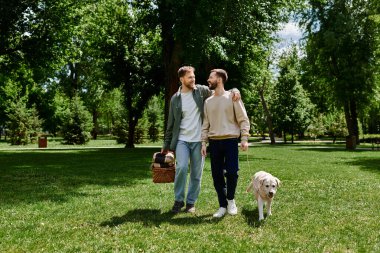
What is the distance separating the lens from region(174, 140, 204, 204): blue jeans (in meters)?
7.34

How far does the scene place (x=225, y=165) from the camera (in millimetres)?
7242

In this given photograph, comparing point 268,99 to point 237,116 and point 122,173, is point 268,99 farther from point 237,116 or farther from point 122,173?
point 237,116

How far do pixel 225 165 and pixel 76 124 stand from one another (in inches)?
1494

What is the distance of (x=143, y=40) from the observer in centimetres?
3406

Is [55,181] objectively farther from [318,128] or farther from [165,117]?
[318,128]

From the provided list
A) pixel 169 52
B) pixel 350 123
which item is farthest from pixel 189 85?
pixel 350 123

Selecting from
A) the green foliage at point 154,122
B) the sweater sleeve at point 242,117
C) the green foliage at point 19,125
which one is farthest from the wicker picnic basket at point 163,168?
the green foliage at point 154,122

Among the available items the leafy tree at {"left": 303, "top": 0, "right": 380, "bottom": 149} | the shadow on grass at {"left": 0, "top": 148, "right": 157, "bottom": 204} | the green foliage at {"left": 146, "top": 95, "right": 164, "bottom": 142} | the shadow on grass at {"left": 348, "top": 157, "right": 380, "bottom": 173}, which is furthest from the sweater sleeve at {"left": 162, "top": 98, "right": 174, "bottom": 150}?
the green foliage at {"left": 146, "top": 95, "right": 164, "bottom": 142}

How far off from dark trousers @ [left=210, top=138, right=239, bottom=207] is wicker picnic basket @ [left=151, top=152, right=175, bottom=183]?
2.41 ft

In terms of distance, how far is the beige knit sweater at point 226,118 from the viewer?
702 cm

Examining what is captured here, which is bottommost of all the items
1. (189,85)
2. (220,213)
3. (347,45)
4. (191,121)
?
(220,213)

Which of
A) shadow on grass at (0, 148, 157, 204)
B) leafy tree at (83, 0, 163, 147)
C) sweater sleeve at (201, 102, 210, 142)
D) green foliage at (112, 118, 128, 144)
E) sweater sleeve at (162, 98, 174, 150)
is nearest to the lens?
sweater sleeve at (201, 102, 210, 142)

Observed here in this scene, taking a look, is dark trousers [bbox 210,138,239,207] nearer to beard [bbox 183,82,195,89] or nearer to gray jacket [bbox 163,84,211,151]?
gray jacket [bbox 163,84,211,151]

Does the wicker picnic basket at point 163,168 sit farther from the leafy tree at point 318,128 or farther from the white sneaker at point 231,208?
the leafy tree at point 318,128
